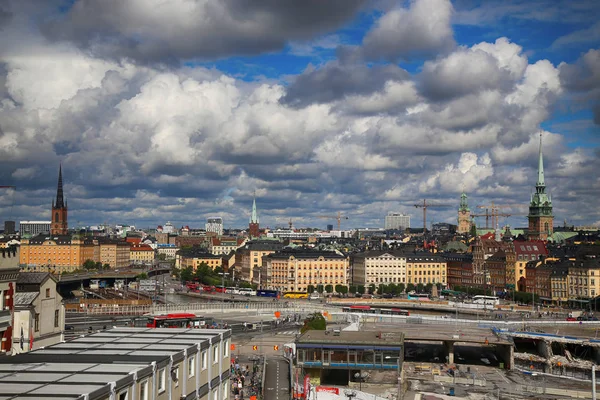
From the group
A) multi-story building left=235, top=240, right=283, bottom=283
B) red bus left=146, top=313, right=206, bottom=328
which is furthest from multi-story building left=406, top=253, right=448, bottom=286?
red bus left=146, top=313, right=206, bottom=328

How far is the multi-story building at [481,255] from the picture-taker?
535ft

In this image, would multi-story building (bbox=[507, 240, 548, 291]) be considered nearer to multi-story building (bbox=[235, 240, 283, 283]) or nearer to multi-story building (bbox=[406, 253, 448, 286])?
multi-story building (bbox=[406, 253, 448, 286])

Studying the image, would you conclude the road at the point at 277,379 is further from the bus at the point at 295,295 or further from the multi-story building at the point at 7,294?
the bus at the point at 295,295

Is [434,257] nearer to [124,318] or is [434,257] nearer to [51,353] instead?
[124,318]

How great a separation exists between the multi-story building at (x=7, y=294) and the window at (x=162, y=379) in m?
7.98

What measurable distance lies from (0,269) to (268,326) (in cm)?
6590

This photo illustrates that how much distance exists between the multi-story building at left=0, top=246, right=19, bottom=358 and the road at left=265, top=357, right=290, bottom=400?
20949mm

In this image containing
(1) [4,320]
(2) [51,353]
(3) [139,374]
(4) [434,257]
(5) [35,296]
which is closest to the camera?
(3) [139,374]

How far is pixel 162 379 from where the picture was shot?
2769cm

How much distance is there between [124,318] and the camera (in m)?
95.8

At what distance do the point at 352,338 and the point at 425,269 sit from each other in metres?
114

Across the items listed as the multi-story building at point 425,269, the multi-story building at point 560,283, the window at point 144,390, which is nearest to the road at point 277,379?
the window at point 144,390

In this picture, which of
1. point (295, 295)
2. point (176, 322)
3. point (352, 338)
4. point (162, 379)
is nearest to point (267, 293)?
point (295, 295)

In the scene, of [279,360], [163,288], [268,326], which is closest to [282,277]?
[163,288]
